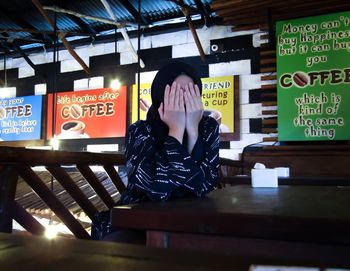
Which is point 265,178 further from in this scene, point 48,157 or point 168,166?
point 48,157

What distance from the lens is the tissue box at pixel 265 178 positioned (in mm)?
1799

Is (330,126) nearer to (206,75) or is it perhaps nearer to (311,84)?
(311,84)

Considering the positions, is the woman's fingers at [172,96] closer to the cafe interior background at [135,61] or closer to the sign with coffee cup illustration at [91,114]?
the cafe interior background at [135,61]

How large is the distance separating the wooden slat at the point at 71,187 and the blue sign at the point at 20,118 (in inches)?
212

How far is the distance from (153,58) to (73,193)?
460 centimetres

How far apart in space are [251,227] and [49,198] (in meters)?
1.15

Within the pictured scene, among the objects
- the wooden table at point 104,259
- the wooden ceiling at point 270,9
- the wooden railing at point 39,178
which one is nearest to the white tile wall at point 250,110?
the wooden ceiling at point 270,9

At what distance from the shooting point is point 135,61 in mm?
6336

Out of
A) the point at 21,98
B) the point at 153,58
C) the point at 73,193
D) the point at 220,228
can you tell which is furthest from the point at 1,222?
the point at 21,98

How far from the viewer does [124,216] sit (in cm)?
105

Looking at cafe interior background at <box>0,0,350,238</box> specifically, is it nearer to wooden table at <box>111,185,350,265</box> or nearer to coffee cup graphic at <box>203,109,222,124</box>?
coffee cup graphic at <box>203,109,222,124</box>

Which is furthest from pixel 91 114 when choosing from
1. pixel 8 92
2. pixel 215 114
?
pixel 215 114

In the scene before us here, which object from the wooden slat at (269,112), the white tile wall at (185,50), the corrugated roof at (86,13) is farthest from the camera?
the white tile wall at (185,50)

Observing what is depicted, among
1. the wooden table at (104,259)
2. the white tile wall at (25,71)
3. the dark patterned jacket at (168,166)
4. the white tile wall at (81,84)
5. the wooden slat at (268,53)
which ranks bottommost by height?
the wooden table at (104,259)
